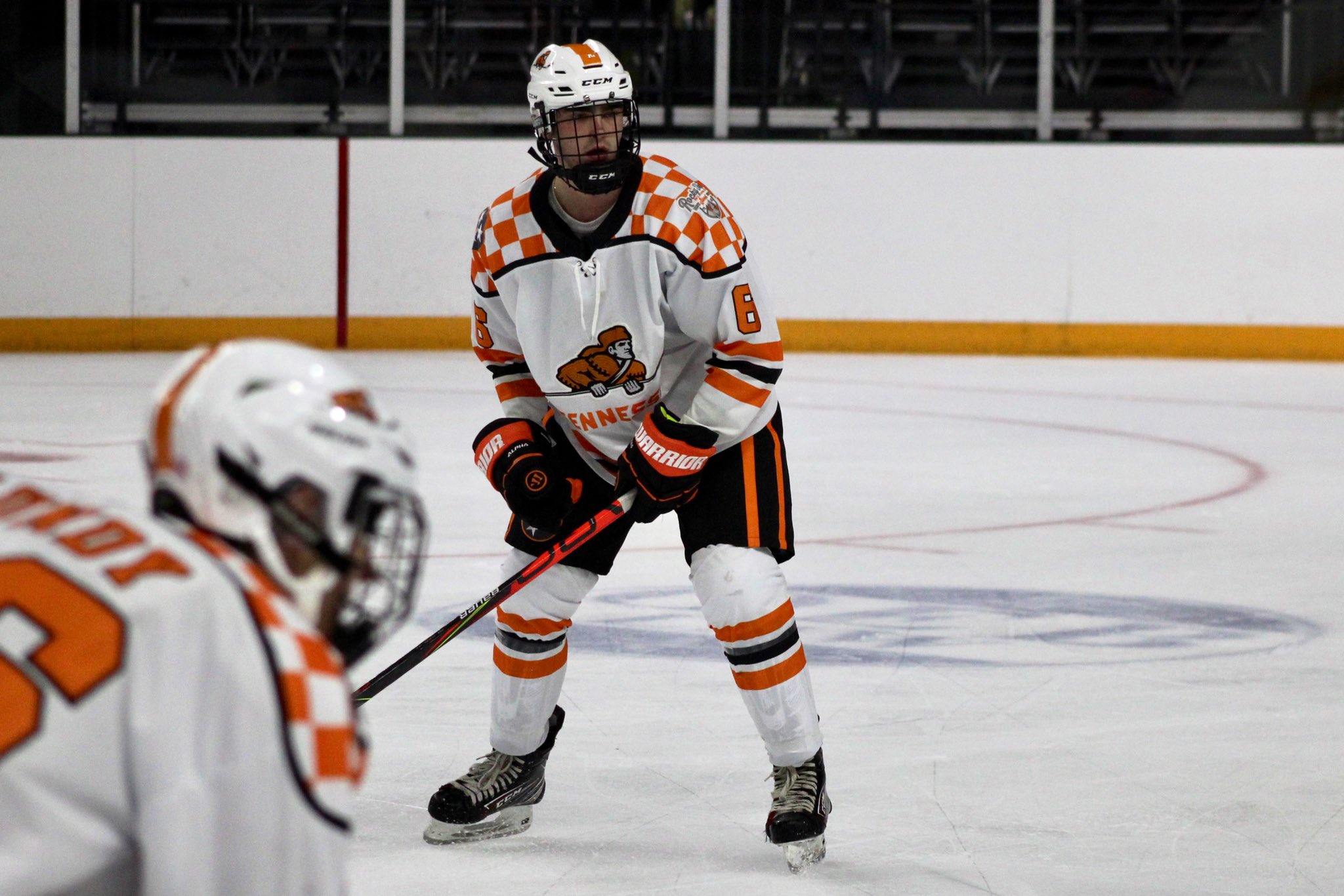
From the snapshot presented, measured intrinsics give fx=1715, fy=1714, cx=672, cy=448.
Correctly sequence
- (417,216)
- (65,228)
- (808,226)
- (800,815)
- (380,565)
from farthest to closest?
(808,226), (417,216), (65,228), (800,815), (380,565)

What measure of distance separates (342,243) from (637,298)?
666 cm

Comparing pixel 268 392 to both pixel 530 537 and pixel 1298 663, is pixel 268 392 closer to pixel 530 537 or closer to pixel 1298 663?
pixel 530 537

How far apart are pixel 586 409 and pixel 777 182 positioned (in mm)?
6664

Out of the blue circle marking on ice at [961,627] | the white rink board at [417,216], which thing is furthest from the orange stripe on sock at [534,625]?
the white rink board at [417,216]

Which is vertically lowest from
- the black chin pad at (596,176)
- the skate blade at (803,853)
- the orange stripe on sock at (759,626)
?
the skate blade at (803,853)

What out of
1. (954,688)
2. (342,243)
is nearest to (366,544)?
(954,688)

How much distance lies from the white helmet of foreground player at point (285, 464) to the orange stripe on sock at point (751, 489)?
1.37m

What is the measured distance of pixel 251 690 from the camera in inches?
29.7

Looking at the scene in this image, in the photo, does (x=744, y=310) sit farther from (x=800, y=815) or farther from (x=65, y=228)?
(x=65, y=228)

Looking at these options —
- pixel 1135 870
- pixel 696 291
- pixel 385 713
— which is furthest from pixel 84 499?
pixel 385 713

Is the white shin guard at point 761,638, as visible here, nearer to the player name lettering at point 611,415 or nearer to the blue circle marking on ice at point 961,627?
the player name lettering at point 611,415

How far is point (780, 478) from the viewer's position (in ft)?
7.64

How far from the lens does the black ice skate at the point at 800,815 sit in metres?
2.17

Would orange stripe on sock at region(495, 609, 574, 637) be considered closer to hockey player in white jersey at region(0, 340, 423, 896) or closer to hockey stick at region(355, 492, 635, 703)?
hockey stick at region(355, 492, 635, 703)
